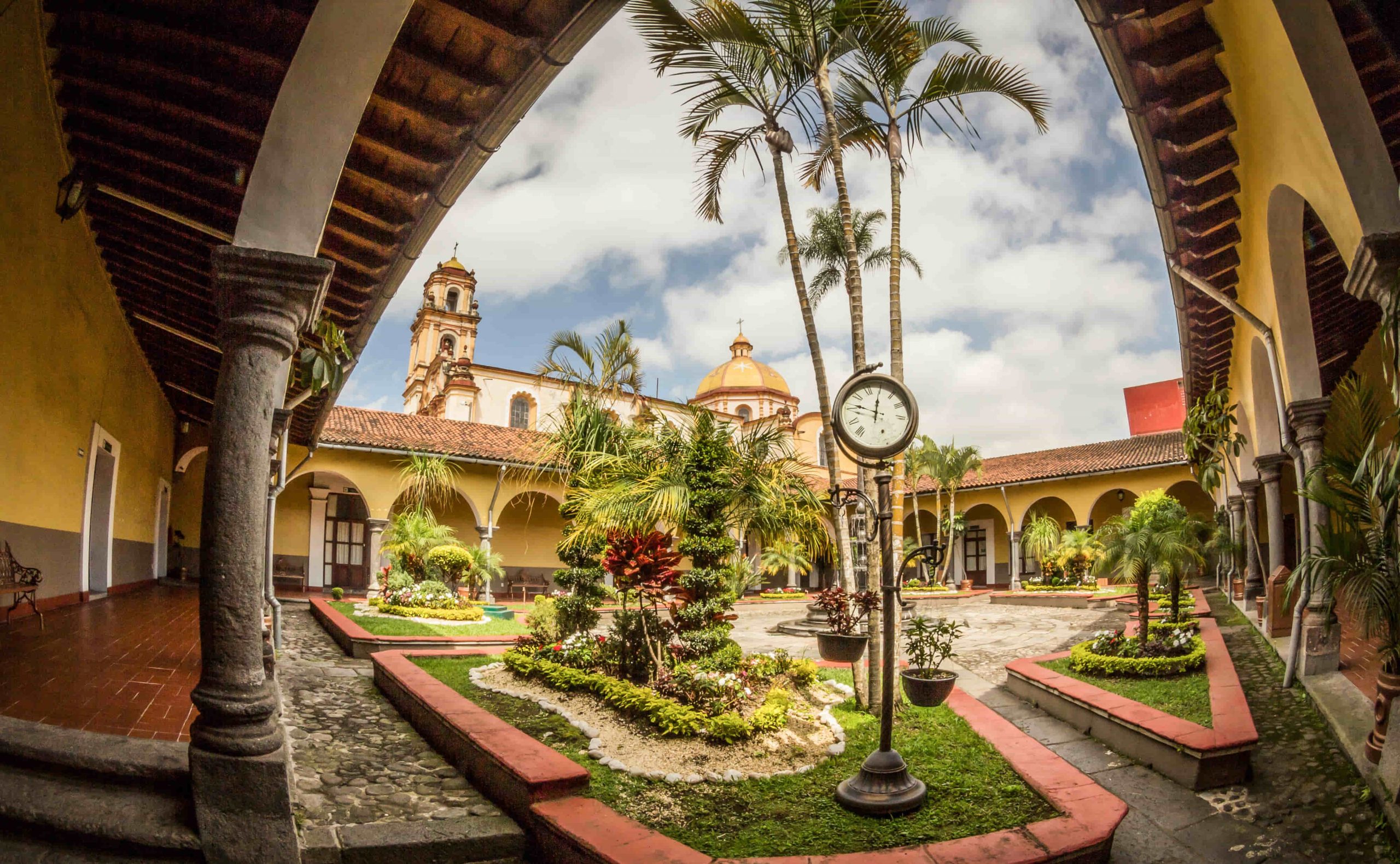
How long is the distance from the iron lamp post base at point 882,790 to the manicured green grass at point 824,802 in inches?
2.0

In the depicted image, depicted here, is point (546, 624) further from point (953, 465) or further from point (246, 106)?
point (953, 465)

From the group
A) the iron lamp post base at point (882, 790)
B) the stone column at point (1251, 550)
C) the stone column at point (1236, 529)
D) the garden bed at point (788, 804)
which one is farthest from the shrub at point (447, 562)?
the stone column at point (1236, 529)

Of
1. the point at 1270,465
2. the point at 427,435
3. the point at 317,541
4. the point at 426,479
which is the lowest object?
the point at 317,541

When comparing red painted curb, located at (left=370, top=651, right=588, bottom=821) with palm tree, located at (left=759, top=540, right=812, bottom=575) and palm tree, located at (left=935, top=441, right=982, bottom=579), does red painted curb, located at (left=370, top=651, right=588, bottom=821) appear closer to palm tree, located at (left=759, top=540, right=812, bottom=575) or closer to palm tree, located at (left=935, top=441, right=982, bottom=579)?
palm tree, located at (left=759, top=540, right=812, bottom=575)

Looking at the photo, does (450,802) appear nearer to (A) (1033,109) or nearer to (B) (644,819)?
(B) (644,819)

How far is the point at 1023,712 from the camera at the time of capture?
7.37 meters

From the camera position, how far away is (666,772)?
511 cm

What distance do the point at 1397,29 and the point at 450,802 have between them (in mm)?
6635

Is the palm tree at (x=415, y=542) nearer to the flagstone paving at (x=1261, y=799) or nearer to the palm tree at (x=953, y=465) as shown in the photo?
the flagstone paving at (x=1261, y=799)

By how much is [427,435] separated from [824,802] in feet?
56.5

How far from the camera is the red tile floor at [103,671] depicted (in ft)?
13.9

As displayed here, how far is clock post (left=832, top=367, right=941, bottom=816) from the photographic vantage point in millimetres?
4520

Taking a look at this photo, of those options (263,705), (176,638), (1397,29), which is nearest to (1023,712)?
(1397,29)

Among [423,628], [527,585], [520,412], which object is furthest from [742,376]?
[423,628]
